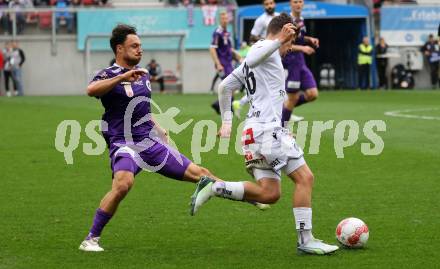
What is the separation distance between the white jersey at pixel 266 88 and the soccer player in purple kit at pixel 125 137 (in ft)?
2.89

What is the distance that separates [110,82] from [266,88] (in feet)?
4.14

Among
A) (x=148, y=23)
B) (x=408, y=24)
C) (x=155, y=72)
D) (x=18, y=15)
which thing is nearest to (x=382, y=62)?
(x=408, y=24)

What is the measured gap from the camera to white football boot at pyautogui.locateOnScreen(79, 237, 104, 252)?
8.29m

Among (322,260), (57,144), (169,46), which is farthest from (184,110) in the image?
(322,260)

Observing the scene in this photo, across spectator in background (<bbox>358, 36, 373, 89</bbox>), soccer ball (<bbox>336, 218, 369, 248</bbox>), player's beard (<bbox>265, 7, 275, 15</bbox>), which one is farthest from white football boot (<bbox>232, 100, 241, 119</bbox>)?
spectator in background (<bbox>358, 36, 373, 89</bbox>)

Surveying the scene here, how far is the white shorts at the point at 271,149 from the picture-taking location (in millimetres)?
8062

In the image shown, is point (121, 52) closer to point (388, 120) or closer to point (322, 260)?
point (322, 260)

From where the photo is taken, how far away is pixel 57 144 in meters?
18.3

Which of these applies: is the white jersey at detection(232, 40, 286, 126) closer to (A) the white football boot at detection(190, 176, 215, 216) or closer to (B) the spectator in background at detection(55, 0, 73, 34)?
(A) the white football boot at detection(190, 176, 215, 216)

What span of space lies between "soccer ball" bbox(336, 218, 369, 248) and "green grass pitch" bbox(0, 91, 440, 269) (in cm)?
8

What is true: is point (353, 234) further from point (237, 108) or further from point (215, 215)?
point (237, 108)

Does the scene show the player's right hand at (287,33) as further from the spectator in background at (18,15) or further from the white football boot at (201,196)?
the spectator in background at (18,15)

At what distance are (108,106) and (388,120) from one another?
14.3 metres

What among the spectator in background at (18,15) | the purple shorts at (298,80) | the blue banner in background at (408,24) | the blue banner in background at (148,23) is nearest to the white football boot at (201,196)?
the purple shorts at (298,80)
